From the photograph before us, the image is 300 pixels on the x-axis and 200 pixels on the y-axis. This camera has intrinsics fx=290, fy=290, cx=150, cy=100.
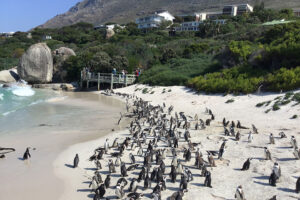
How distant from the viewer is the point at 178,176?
9.55 m

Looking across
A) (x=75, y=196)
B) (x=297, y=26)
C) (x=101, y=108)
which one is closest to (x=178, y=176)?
(x=75, y=196)

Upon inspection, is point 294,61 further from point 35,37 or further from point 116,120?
point 35,37

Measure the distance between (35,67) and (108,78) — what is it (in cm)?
1454

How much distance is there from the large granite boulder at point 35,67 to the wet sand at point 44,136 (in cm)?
2021

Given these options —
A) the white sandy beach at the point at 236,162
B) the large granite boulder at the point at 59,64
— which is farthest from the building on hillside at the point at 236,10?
the white sandy beach at the point at 236,162

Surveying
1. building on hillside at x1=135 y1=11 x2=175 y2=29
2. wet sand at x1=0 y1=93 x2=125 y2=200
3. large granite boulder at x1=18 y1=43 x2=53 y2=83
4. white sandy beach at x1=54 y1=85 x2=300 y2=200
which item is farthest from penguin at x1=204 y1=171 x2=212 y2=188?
building on hillside at x1=135 y1=11 x2=175 y2=29

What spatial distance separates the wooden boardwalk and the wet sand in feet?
32.7

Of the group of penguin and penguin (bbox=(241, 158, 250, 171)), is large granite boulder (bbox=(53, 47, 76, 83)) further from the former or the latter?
penguin (bbox=(241, 158, 250, 171))

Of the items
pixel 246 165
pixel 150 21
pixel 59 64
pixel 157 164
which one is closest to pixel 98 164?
pixel 157 164

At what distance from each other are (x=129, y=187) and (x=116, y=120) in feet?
35.4

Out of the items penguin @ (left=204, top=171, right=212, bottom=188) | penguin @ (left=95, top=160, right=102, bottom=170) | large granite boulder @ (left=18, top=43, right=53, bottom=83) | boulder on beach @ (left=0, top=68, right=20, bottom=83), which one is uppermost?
large granite boulder @ (left=18, top=43, right=53, bottom=83)

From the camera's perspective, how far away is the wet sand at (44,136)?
9.23m

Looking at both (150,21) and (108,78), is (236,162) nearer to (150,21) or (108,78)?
(108,78)

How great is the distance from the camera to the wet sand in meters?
9.23
